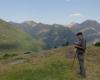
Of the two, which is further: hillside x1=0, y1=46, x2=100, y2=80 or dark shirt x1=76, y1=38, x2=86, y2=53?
hillside x1=0, y1=46, x2=100, y2=80

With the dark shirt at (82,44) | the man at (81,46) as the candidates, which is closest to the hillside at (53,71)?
the man at (81,46)

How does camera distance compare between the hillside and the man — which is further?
the hillside

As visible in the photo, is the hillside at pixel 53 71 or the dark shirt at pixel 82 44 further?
the hillside at pixel 53 71

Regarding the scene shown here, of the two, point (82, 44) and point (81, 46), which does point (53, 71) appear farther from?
point (82, 44)

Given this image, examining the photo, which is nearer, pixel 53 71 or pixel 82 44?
pixel 82 44

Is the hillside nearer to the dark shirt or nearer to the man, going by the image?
the man

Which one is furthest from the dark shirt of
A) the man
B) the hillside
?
the hillside

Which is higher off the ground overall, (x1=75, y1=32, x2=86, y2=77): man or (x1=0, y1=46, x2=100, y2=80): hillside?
(x1=75, y1=32, x2=86, y2=77): man

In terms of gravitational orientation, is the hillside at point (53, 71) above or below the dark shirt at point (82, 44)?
below

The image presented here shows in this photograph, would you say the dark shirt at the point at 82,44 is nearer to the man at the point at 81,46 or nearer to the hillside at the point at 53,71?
the man at the point at 81,46

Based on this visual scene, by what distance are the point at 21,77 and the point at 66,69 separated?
4.96m

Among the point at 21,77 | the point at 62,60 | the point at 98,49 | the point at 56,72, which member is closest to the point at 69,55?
the point at 62,60

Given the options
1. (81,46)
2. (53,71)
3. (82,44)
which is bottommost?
(53,71)

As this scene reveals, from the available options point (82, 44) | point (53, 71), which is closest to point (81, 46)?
point (82, 44)
